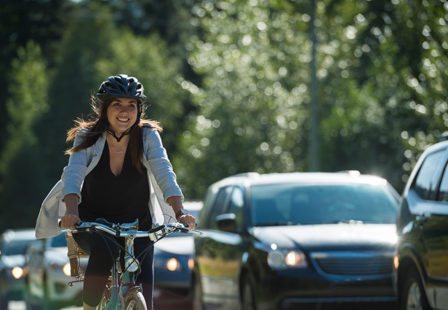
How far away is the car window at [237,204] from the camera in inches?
482

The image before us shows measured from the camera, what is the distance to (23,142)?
62781 mm

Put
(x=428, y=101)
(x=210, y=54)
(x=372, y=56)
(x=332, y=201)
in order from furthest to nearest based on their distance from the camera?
(x=210, y=54) < (x=372, y=56) < (x=428, y=101) < (x=332, y=201)

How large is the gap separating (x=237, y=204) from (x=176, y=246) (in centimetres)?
309

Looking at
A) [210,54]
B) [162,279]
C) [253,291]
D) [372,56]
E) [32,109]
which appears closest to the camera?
[253,291]

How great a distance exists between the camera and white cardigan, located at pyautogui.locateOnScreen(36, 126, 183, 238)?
6.62 m

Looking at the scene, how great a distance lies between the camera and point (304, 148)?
37.2m

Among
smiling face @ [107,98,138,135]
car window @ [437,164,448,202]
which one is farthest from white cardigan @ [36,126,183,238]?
car window @ [437,164,448,202]

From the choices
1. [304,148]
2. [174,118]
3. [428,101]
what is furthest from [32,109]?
[428,101]

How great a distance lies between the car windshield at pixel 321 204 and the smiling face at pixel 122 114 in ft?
16.7

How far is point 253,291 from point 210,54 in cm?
2876

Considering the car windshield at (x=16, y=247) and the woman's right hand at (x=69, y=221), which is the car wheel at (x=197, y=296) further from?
the car windshield at (x=16, y=247)

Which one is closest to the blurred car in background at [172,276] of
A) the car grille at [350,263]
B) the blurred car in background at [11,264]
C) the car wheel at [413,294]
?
the blurred car in background at [11,264]

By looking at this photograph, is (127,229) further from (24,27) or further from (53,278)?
(24,27)

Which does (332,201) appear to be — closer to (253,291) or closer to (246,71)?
(253,291)
